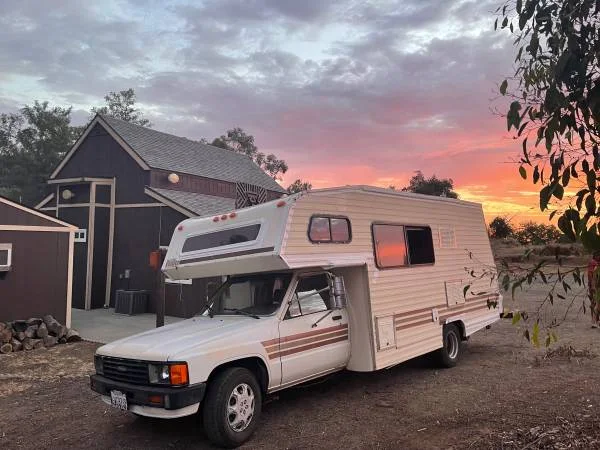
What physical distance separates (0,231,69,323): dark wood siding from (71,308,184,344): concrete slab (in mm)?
1100

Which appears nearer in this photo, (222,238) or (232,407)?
(232,407)

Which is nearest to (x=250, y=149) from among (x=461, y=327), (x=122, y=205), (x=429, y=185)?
(x=429, y=185)

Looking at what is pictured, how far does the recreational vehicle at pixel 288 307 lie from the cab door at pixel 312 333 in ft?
0.05

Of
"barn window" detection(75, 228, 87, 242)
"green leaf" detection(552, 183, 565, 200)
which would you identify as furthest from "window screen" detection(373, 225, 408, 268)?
"barn window" detection(75, 228, 87, 242)

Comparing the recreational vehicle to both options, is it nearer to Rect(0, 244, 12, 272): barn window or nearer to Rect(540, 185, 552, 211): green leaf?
Rect(540, 185, 552, 211): green leaf

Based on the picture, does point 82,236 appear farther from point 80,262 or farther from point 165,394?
point 165,394

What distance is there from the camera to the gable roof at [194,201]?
1713 cm

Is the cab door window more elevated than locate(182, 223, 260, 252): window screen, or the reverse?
locate(182, 223, 260, 252): window screen

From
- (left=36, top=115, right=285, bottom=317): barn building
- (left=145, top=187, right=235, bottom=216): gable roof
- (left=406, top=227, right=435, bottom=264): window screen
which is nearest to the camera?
(left=406, top=227, right=435, bottom=264): window screen

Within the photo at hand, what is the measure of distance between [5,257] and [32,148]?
38871 mm

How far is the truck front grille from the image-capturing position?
205 inches

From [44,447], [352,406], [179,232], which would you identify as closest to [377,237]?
[352,406]

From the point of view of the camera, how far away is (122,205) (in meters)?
19.1

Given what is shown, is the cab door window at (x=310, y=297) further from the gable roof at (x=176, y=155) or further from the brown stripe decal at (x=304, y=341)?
the gable roof at (x=176, y=155)
